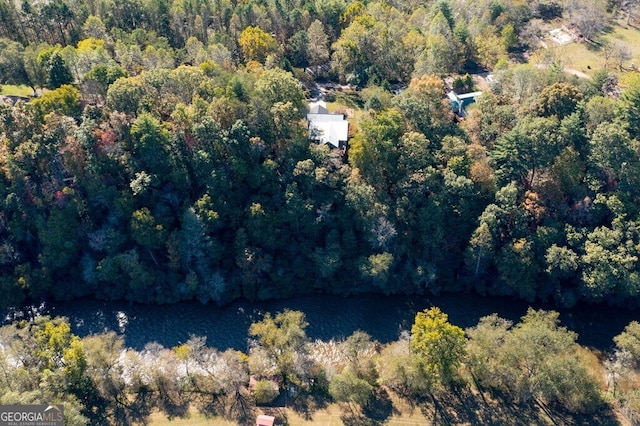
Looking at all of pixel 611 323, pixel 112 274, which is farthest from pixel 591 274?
pixel 112 274

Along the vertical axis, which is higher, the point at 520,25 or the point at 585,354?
the point at 520,25

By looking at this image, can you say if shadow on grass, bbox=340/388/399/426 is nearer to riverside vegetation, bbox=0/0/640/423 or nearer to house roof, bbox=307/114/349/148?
riverside vegetation, bbox=0/0/640/423

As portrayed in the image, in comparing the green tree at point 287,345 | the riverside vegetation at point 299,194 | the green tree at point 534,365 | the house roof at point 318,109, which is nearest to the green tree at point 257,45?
the riverside vegetation at point 299,194

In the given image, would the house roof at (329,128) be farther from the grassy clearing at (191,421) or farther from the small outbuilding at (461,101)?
the grassy clearing at (191,421)

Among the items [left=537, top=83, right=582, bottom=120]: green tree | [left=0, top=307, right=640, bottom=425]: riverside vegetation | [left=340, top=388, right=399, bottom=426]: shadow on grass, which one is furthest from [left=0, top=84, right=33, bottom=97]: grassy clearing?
[left=537, top=83, right=582, bottom=120]: green tree

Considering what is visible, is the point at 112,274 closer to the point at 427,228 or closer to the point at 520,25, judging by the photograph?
the point at 427,228
